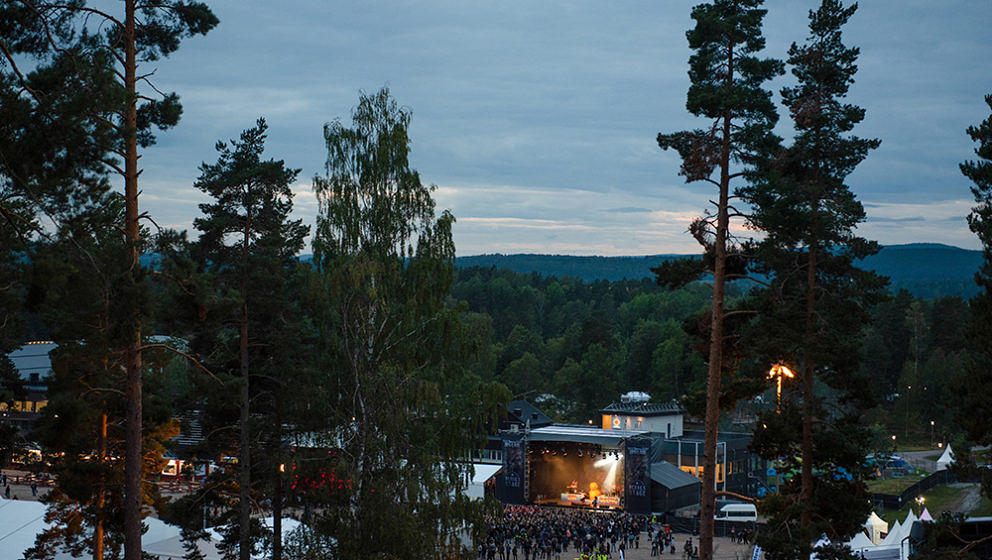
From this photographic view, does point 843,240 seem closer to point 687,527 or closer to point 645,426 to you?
point 687,527

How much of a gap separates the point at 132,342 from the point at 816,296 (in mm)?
11779

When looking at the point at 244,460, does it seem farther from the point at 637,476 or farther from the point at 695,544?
the point at 637,476

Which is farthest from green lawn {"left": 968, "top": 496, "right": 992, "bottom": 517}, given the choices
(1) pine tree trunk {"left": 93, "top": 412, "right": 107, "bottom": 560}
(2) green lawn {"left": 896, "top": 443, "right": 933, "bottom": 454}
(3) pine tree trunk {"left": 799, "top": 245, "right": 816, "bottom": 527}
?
(1) pine tree trunk {"left": 93, "top": 412, "right": 107, "bottom": 560}

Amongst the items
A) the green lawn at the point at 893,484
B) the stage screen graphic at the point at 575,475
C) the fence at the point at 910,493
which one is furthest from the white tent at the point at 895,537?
the green lawn at the point at 893,484

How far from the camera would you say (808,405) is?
15.0 m

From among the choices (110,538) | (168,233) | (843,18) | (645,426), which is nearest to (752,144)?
(843,18)

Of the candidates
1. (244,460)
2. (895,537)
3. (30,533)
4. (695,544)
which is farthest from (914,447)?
(30,533)

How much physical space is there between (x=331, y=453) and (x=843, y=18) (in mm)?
13678

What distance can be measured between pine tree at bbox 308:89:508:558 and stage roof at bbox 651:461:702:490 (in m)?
32.8

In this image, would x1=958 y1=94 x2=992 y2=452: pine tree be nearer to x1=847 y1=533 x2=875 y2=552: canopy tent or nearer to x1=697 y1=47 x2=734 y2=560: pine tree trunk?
x1=697 y1=47 x2=734 y2=560: pine tree trunk

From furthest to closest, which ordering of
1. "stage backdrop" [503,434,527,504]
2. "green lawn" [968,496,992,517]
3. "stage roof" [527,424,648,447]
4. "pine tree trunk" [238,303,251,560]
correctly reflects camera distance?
"stage backdrop" [503,434,527,504]
"stage roof" [527,424,648,447]
"green lawn" [968,496,992,517]
"pine tree trunk" [238,303,251,560]

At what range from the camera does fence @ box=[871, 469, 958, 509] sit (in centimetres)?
4834

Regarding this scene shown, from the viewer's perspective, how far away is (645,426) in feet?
206

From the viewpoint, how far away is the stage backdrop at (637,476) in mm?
48875
